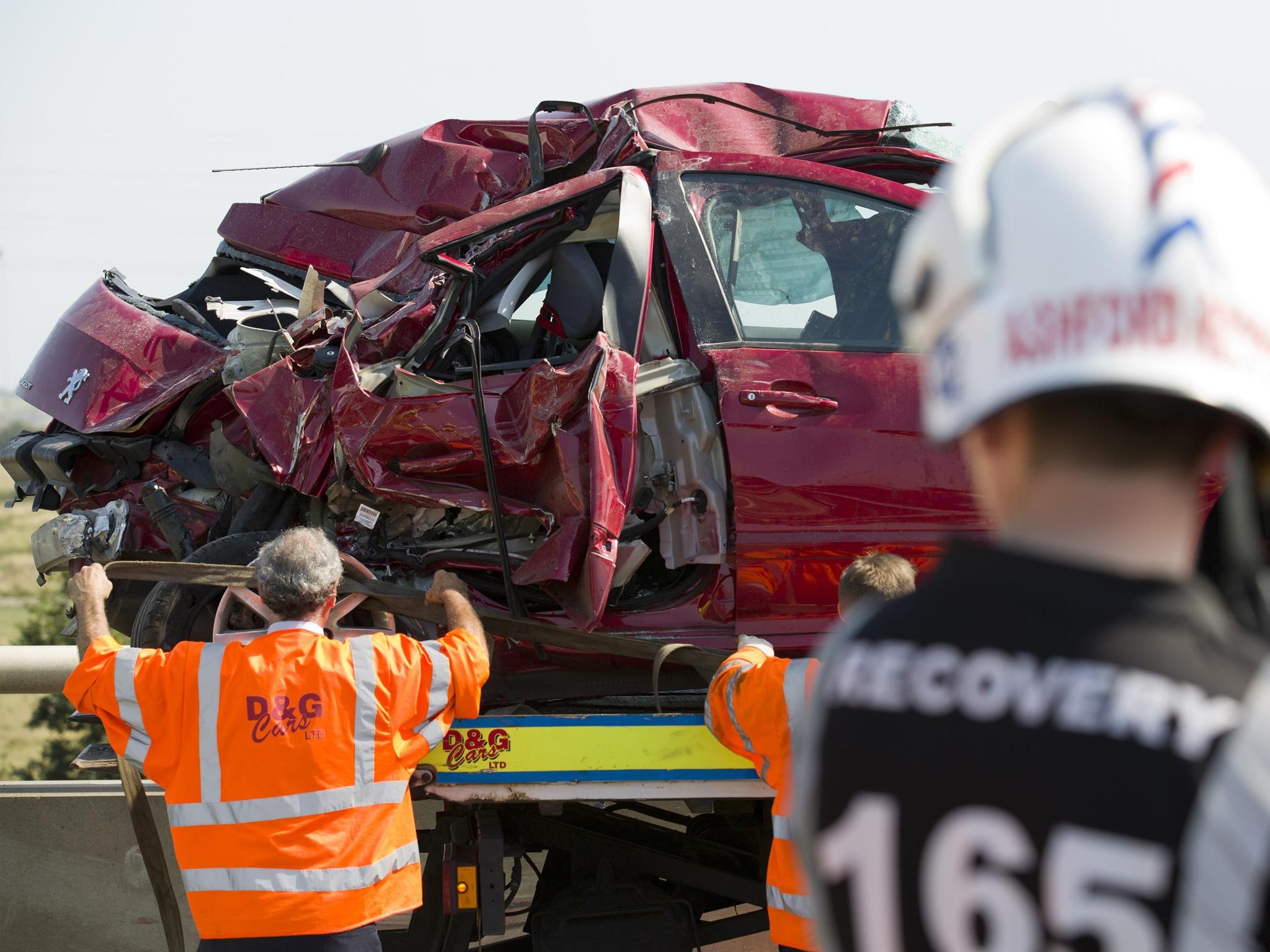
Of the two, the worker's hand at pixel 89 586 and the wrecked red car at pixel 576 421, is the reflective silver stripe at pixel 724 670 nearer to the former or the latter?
the wrecked red car at pixel 576 421

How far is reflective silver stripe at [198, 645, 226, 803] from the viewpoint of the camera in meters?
3.03

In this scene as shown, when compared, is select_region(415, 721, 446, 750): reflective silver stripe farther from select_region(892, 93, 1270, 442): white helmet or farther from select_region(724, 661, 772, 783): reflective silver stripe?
select_region(892, 93, 1270, 442): white helmet

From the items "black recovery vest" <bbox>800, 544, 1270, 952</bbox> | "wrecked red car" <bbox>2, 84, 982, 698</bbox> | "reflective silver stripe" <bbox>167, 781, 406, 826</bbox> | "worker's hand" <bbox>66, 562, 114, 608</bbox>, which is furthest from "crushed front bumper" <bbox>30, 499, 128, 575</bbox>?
"black recovery vest" <bbox>800, 544, 1270, 952</bbox>

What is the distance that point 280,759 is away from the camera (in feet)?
9.76

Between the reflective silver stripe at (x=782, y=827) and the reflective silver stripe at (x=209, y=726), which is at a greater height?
the reflective silver stripe at (x=209, y=726)

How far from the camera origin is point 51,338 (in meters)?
4.39

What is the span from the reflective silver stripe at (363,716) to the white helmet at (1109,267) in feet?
7.43

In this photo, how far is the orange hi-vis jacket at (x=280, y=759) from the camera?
9.77 ft

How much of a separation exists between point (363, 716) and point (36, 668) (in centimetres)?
222

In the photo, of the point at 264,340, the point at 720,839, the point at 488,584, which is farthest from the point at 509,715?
the point at 264,340

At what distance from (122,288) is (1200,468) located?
14.5 ft

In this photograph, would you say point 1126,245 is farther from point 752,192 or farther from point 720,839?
point 720,839

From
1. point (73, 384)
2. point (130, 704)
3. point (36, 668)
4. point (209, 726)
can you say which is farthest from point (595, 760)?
point (36, 668)

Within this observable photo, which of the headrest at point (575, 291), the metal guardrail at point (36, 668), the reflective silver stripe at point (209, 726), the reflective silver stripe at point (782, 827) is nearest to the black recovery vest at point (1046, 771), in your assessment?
the reflective silver stripe at point (782, 827)
